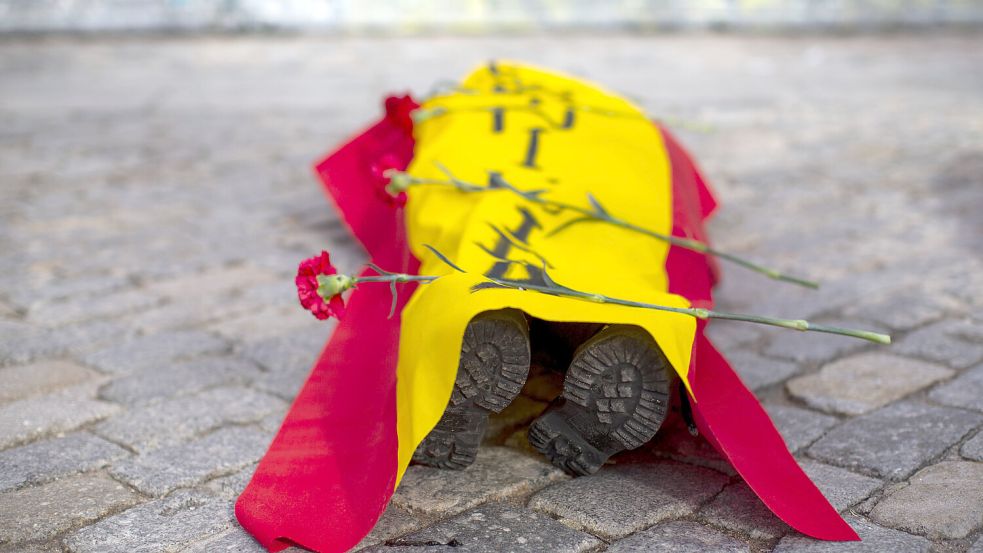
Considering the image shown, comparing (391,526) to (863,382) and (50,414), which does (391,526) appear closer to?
(50,414)

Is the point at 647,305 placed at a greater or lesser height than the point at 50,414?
greater

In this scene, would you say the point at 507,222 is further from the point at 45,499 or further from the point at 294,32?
the point at 294,32

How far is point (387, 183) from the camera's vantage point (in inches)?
95.3

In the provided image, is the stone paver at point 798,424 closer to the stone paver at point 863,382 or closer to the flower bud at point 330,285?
the stone paver at point 863,382

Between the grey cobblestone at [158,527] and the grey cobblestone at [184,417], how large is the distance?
0.82ft

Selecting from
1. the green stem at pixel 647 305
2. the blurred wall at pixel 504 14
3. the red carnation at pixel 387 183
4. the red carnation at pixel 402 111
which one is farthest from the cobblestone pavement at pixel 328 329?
the blurred wall at pixel 504 14

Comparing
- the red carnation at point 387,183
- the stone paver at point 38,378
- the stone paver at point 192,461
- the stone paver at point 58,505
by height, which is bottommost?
the stone paver at point 58,505

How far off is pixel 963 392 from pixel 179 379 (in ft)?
5.58

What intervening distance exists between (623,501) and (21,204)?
2917 millimetres

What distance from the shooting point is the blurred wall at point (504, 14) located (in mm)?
10562

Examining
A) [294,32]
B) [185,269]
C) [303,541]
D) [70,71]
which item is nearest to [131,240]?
[185,269]

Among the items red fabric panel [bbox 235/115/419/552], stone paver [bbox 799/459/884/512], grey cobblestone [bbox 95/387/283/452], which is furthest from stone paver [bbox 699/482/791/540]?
grey cobblestone [bbox 95/387/283/452]

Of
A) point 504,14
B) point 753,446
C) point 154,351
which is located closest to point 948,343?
point 753,446

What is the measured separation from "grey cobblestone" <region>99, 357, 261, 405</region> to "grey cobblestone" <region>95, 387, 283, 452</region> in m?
0.05
